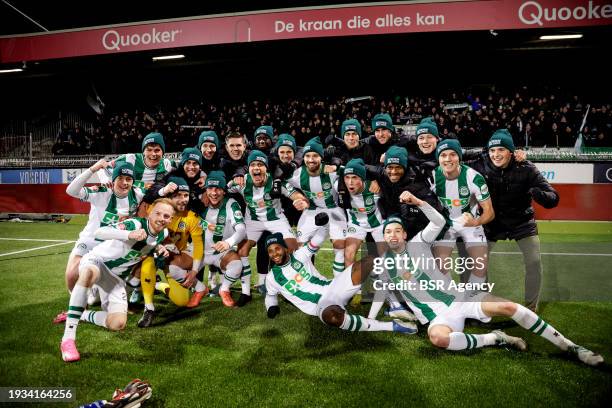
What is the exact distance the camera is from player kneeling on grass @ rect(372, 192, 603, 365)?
3.67 metres

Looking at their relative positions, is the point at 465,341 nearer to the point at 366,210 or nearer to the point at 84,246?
the point at 366,210

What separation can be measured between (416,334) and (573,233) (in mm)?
8512

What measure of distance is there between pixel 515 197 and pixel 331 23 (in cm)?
939

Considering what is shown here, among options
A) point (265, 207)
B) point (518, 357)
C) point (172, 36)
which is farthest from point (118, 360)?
point (172, 36)

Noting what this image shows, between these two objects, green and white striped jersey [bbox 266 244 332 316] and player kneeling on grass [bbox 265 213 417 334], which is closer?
player kneeling on grass [bbox 265 213 417 334]

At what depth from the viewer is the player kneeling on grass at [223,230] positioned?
222 inches

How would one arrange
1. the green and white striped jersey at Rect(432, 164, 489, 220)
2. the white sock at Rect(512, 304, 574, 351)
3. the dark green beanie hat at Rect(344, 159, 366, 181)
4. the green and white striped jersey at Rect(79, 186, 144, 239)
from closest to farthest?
the white sock at Rect(512, 304, 574, 351)
the green and white striped jersey at Rect(432, 164, 489, 220)
the dark green beanie hat at Rect(344, 159, 366, 181)
the green and white striped jersey at Rect(79, 186, 144, 239)

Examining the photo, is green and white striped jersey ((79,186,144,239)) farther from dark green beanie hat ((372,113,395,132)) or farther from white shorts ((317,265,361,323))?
dark green beanie hat ((372,113,395,132))

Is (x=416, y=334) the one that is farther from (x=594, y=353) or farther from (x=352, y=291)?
(x=594, y=353)

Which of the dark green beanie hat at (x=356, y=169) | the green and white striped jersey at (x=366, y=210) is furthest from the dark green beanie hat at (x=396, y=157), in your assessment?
the green and white striped jersey at (x=366, y=210)

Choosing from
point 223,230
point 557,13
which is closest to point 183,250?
point 223,230

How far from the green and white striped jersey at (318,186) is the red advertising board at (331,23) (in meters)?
8.01

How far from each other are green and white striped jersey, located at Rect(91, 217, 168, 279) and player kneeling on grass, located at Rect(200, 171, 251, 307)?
1.02 m

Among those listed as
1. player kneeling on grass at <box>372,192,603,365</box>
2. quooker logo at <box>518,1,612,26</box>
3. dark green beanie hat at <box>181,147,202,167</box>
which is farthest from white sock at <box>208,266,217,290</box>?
quooker logo at <box>518,1,612,26</box>
